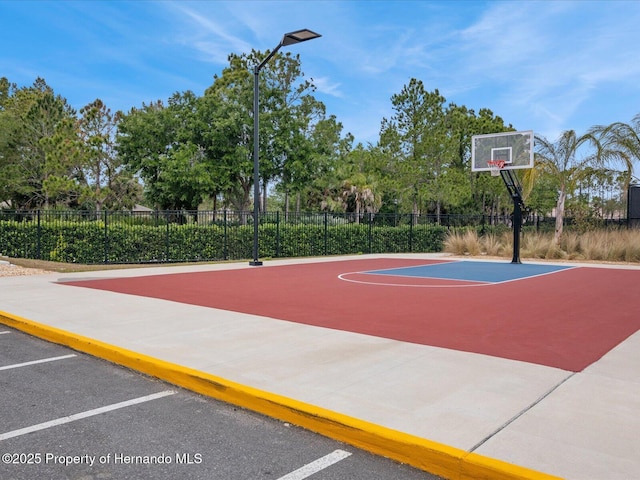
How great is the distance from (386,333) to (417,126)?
3647cm

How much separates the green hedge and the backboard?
770 centimetres

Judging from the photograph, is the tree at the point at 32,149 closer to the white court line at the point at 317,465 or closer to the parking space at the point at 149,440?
the parking space at the point at 149,440

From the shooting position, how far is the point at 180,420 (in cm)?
439

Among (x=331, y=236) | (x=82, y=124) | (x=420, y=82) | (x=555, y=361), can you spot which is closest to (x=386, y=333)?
(x=555, y=361)

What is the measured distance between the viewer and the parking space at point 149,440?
3.54 metres

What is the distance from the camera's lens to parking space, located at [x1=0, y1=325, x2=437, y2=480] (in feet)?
11.6

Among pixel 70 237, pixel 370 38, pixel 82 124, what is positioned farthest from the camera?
pixel 82 124

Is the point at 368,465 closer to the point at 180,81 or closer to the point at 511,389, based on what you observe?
the point at 511,389

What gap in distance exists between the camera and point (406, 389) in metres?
4.82

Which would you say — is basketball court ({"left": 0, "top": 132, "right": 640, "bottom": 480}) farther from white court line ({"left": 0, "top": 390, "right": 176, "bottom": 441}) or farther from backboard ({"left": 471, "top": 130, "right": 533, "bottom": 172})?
backboard ({"left": 471, "top": 130, "right": 533, "bottom": 172})

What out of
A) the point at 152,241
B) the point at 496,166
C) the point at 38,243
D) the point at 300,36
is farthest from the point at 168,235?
the point at 496,166

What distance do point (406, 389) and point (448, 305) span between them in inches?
207

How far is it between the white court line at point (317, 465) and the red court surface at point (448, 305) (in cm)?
299

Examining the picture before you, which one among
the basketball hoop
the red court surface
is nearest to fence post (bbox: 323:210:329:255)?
the basketball hoop
